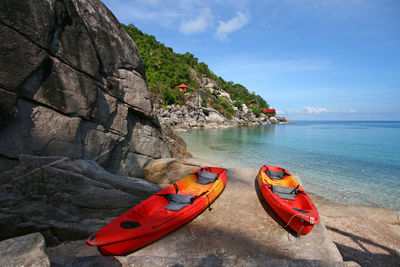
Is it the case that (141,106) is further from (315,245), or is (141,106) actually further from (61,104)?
(315,245)

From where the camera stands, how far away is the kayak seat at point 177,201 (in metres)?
4.92

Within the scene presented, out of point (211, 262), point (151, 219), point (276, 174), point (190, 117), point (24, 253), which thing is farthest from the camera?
point (190, 117)

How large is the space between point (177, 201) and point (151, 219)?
108cm

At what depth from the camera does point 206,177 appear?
23.2ft

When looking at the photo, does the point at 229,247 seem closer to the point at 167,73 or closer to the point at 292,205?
the point at 292,205

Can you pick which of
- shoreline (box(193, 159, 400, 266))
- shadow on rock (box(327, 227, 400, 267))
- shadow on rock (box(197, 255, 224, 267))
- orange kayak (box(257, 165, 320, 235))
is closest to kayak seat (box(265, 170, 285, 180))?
orange kayak (box(257, 165, 320, 235))

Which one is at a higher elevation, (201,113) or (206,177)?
(201,113)

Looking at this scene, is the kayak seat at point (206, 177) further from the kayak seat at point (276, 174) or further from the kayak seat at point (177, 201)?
the kayak seat at point (276, 174)

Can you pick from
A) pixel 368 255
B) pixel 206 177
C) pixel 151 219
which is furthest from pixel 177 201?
pixel 368 255

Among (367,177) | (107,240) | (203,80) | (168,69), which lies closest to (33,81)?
(107,240)

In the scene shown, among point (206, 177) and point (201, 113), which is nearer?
point (206, 177)

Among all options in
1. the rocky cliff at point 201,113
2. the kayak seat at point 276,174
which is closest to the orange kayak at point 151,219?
the kayak seat at point 276,174

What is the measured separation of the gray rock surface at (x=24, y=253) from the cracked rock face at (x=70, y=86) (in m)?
3.48

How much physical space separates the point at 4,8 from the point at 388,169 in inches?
861
